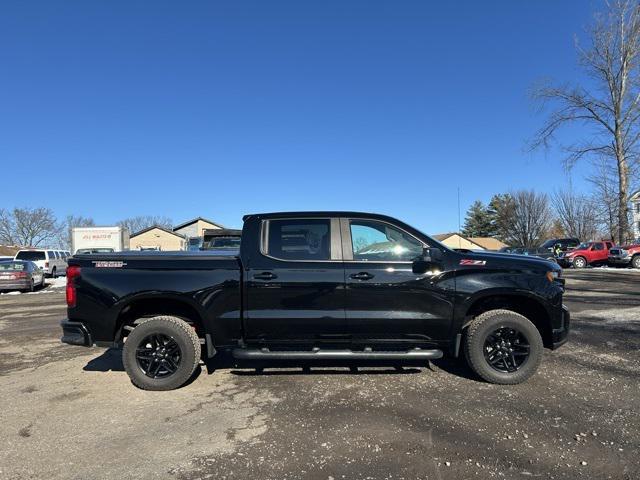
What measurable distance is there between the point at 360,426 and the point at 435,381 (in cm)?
148

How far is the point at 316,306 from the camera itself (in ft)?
15.7

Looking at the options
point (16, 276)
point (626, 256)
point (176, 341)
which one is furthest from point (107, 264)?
point (626, 256)

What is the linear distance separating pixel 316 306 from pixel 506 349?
7.04ft

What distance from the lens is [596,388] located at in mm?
4715

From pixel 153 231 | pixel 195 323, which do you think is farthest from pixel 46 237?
pixel 195 323

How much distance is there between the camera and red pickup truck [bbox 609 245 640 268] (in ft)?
83.1

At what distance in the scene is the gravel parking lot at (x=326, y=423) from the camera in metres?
3.20

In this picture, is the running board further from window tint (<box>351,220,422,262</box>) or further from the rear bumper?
the rear bumper

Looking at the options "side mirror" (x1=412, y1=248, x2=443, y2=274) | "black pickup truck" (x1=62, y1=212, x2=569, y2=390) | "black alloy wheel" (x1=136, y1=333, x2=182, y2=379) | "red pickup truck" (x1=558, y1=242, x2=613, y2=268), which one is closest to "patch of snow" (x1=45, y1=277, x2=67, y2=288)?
"black pickup truck" (x1=62, y1=212, x2=569, y2=390)

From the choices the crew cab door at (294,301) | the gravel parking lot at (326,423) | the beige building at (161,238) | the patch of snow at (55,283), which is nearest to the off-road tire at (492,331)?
the gravel parking lot at (326,423)

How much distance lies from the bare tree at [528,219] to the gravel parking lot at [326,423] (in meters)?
60.2

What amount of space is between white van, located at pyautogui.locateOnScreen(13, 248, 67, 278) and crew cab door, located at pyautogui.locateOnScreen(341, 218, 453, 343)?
78.6 feet

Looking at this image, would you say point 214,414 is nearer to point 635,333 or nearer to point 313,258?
point 313,258

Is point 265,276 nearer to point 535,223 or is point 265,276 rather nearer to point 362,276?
point 362,276
